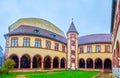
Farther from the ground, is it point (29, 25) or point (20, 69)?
point (29, 25)

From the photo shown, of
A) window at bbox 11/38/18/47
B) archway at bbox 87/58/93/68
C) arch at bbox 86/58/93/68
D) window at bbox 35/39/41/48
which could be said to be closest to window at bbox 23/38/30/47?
window at bbox 11/38/18/47

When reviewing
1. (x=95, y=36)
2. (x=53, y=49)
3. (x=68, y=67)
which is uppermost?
(x=95, y=36)

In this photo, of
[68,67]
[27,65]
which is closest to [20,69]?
[27,65]

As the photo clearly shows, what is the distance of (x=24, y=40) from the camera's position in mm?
38625

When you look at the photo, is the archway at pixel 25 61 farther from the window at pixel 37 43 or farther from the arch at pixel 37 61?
the window at pixel 37 43

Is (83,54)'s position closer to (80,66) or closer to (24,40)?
(80,66)

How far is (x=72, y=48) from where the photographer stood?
164 feet

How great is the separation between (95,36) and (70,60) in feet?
28.1

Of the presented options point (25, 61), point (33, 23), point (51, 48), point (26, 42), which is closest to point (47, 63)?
point (51, 48)

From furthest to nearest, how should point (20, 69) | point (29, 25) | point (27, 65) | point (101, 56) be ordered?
point (101, 56), point (29, 25), point (27, 65), point (20, 69)

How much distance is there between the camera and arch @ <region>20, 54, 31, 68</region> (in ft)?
131

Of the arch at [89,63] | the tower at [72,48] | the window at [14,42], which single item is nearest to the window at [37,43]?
the window at [14,42]

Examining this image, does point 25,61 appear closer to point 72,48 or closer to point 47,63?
point 47,63

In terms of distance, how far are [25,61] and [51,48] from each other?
609cm
